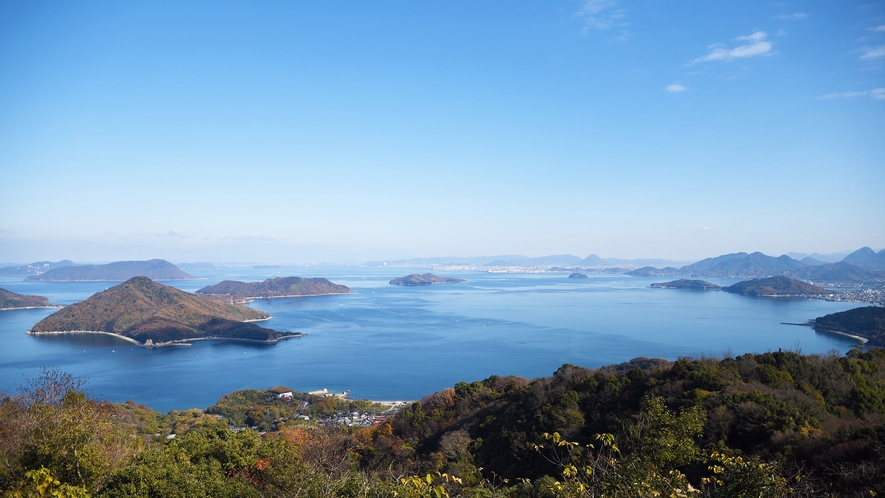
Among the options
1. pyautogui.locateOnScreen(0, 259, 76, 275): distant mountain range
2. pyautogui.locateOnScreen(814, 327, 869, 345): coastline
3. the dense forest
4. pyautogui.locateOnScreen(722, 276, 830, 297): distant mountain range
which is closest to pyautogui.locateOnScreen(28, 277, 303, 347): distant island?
the dense forest

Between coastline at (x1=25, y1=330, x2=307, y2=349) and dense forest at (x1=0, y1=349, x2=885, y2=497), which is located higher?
dense forest at (x1=0, y1=349, x2=885, y2=497)

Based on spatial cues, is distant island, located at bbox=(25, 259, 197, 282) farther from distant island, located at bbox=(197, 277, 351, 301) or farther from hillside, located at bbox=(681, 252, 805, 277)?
hillside, located at bbox=(681, 252, 805, 277)

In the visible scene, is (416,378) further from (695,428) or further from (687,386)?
(695,428)

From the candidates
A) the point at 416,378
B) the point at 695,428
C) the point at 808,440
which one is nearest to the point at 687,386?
the point at 808,440

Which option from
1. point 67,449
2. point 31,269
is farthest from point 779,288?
point 31,269

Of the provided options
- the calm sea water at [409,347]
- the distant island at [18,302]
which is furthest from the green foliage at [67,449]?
the distant island at [18,302]

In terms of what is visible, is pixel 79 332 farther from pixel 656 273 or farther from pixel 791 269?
Result: pixel 791 269

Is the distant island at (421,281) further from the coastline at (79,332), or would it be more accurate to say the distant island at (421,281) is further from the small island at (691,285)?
the coastline at (79,332)
